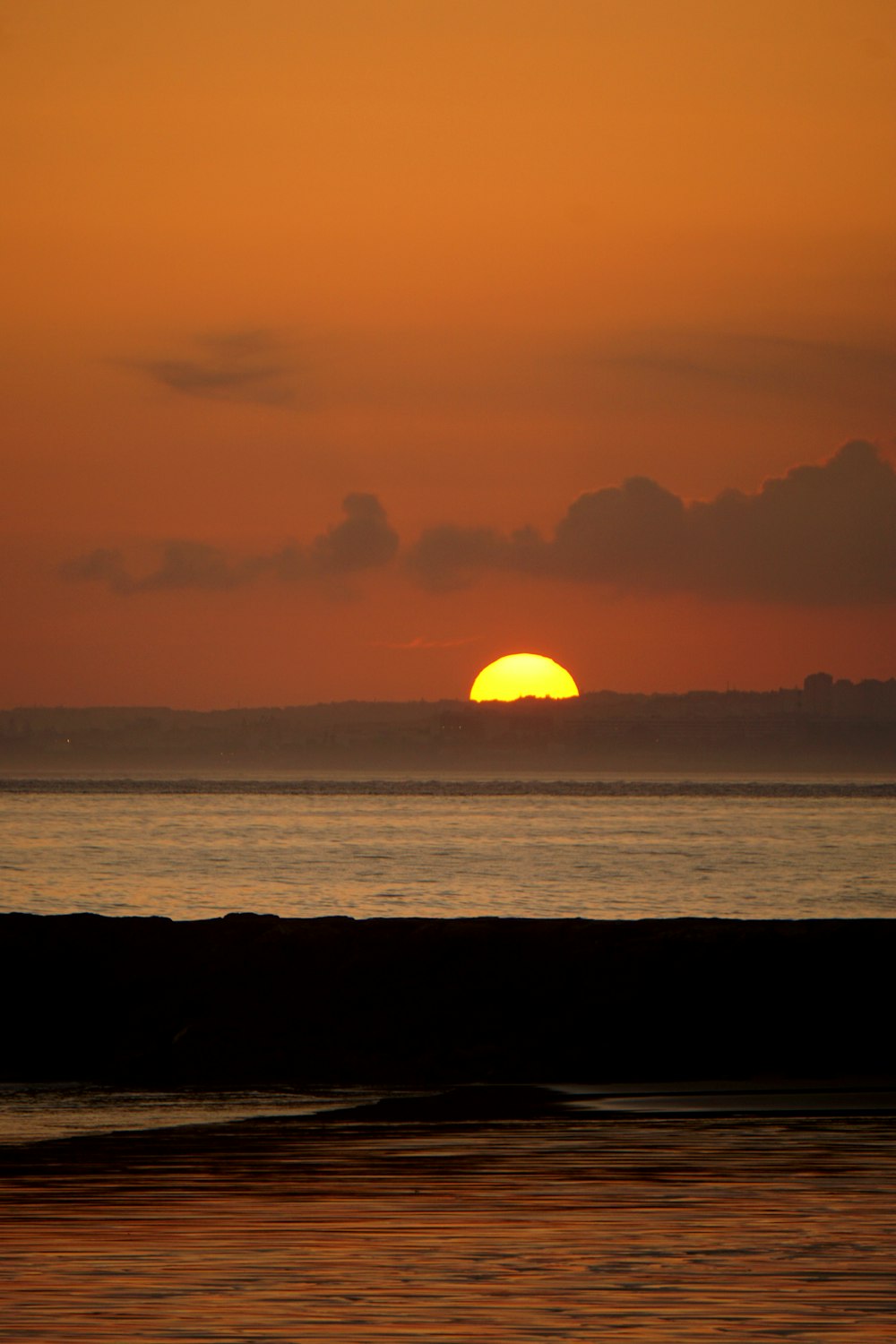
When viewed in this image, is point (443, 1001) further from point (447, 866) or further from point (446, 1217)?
point (447, 866)

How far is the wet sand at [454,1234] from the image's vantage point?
917cm

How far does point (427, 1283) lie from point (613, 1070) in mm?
10565

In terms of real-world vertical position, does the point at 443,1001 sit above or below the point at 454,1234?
above

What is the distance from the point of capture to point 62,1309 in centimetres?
937

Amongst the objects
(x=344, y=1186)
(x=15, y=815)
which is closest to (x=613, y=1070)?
(x=344, y=1186)

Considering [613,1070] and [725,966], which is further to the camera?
[725,966]

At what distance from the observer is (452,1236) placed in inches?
438

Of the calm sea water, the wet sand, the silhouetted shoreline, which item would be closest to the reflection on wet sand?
the wet sand

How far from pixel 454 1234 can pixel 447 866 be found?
70186mm

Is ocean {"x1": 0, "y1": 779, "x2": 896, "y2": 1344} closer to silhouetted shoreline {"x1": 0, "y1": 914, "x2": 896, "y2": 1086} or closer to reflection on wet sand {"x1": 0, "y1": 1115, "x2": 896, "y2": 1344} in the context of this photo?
reflection on wet sand {"x1": 0, "y1": 1115, "x2": 896, "y2": 1344}

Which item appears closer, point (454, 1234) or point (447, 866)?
point (454, 1234)

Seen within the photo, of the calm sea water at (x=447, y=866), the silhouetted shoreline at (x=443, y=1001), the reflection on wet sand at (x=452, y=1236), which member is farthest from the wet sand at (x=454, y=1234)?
the calm sea water at (x=447, y=866)

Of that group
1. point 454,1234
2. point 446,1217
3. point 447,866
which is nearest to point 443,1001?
point 446,1217

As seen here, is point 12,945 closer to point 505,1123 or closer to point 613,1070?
point 613,1070
